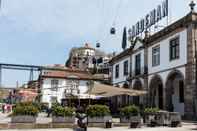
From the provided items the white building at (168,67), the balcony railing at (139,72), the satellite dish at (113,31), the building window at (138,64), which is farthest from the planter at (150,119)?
the satellite dish at (113,31)

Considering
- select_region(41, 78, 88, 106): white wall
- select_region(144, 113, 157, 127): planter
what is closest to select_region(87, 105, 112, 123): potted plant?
select_region(144, 113, 157, 127): planter

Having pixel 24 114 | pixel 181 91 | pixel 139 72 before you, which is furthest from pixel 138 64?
pixel 24 114

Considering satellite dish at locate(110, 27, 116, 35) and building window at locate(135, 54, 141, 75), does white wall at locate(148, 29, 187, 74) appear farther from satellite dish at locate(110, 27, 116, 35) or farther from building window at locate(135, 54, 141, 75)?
satellite dish at locate(110, 27, 116, 35)

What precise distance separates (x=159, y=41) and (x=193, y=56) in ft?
20.2

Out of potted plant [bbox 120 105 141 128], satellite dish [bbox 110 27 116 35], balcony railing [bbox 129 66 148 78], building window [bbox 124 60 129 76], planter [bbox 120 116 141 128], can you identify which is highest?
satellite dish [bbox 110 27 116 35]

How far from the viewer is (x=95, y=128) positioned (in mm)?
19734

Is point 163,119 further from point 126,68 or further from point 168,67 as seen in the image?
point 126,68

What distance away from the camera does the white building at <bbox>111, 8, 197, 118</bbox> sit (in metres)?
26.7

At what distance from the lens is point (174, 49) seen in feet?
97.1

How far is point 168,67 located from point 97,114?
1144 centimetres

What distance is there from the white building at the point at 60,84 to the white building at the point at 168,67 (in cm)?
1906

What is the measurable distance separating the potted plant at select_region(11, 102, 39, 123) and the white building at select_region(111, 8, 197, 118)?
1218cm

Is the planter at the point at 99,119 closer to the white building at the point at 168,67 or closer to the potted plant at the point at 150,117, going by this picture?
the potted plant at the point at 150,117

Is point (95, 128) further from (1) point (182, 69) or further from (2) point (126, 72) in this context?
(2) point (126, 72)
